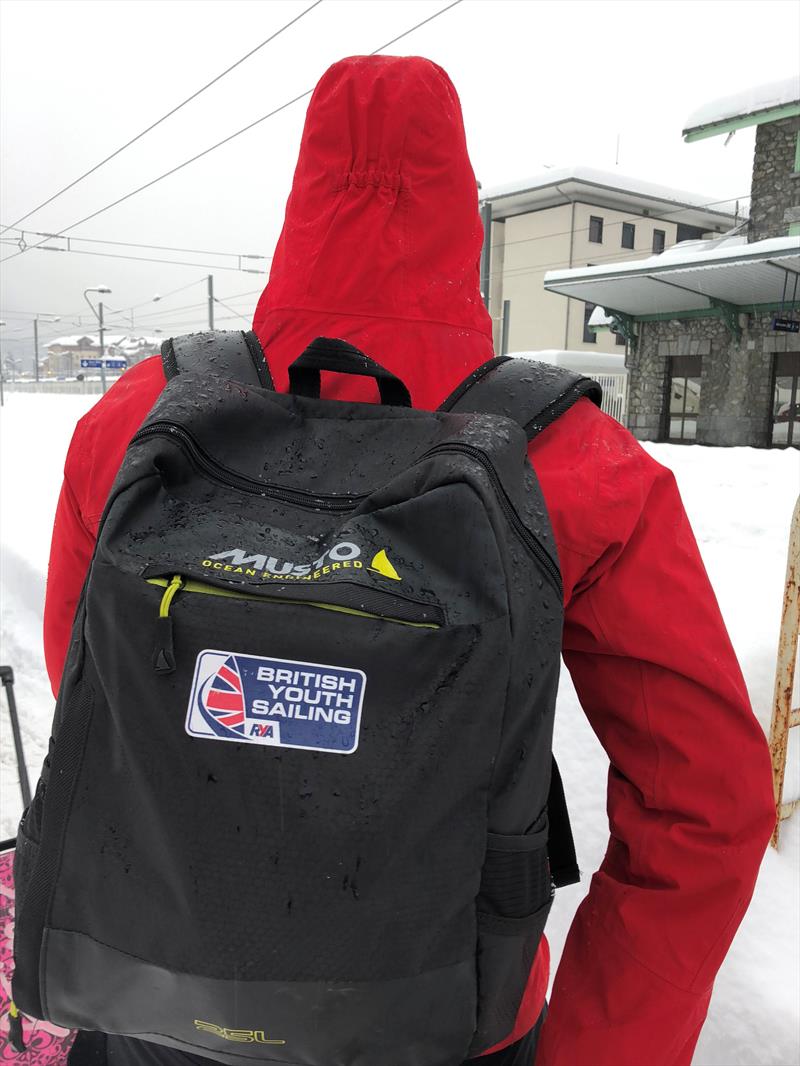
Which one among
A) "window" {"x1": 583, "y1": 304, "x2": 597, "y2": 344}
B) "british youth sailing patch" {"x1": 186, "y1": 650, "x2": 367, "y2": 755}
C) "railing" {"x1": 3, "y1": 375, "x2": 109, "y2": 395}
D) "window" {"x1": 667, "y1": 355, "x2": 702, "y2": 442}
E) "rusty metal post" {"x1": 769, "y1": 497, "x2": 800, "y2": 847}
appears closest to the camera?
"british youth sailing patch" {"x1": 186, "y1": 650, "x2": 367, "y2": 755}

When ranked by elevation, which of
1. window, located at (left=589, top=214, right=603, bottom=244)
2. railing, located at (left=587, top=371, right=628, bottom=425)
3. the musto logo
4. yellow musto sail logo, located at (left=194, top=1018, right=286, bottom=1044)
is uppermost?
window, located at (left=589, top=214, right=603, bottom=244)

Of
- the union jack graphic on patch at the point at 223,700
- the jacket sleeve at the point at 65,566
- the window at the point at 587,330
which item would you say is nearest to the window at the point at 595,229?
the window at the point at 587,330

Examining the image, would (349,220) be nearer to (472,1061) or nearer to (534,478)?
(534,478)

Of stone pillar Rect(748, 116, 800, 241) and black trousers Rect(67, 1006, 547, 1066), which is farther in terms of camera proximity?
stone pillar Rect(748, 116, 800, 241)

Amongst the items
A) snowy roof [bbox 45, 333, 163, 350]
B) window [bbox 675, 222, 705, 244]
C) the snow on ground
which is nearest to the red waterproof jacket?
the snow on ground

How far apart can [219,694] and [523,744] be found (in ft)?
1.27

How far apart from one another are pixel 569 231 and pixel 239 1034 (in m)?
32.6

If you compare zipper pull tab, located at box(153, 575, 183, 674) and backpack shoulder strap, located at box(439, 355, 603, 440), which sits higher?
backpack shoulder strap, located at box(439, 355, 603, 440)

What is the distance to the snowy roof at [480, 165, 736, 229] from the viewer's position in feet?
96.8

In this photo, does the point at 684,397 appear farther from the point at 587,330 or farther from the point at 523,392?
the point at 523,392

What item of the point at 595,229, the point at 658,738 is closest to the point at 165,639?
the point at 658,738

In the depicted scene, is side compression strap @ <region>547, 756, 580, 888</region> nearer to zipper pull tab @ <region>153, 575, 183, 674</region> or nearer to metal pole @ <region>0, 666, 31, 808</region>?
zipper pull tab @ <region>153, 575, 183, 674</region>

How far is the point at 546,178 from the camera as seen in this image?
1161 inches

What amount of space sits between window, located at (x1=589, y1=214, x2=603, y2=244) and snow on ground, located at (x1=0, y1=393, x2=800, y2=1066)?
24212mm
